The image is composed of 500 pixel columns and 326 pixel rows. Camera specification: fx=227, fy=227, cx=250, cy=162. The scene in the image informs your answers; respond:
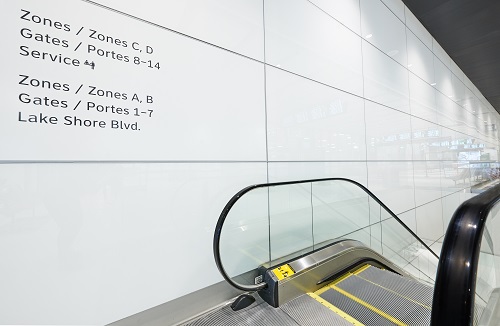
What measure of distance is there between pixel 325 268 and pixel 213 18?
7.94ft

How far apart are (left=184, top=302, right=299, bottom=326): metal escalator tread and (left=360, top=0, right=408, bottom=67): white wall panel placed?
4007 mm

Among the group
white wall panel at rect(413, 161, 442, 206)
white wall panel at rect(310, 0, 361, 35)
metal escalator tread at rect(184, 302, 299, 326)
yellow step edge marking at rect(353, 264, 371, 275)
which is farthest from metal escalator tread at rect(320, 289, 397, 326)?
white wall panel at rect(413, 161, 442, 206)

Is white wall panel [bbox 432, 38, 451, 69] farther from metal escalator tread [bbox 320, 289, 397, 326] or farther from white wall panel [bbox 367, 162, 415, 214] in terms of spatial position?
metal escalator tread [bbox 320, 289, 397, 326]

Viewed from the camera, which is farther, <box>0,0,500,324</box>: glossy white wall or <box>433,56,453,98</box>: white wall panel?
<box>433,56,453,98</box>: white wall panel

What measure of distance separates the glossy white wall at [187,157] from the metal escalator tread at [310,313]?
2.08ft

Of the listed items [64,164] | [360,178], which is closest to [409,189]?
[360,178]

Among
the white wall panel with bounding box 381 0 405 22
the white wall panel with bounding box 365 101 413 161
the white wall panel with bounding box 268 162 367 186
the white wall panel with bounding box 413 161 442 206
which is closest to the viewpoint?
the white wall panel with bounding box 268 162 367 186

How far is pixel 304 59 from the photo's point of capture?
267 cm

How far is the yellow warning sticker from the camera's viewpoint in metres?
1.83

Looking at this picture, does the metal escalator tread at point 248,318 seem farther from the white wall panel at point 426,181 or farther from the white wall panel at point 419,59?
the white wall panel at point 419,59

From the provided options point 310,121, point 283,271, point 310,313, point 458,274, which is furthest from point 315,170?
point 458,274

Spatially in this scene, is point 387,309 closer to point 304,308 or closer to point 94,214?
point 304,308

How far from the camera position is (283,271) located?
74.6 inches

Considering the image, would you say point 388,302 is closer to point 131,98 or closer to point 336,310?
point 336,310
